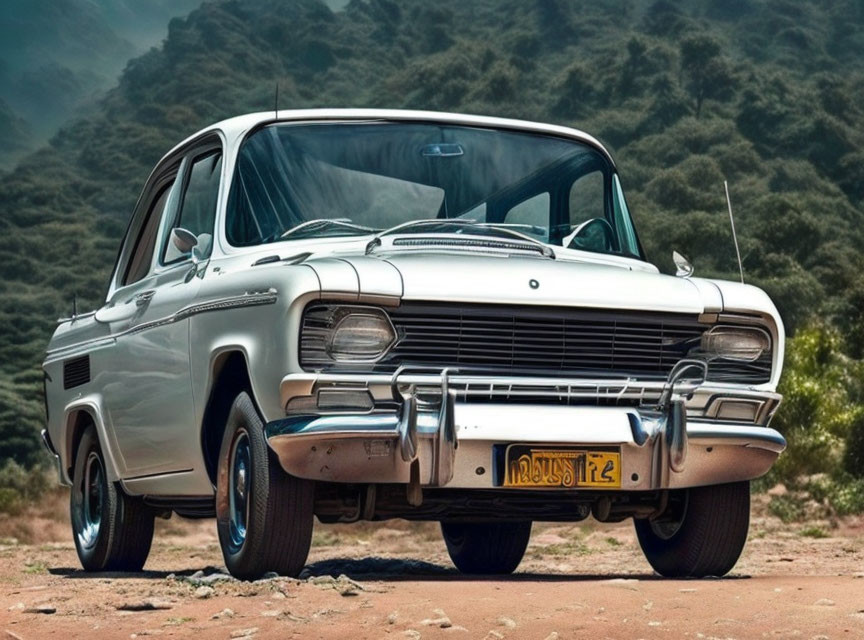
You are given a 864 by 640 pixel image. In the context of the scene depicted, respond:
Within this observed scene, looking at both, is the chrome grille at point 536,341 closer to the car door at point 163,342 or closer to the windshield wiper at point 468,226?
the windshield wiper at point 468,226

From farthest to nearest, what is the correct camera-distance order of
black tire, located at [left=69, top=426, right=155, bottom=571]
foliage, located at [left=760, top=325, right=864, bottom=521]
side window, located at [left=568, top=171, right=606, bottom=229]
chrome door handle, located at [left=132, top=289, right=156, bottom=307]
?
foliage, located at [left=760, top=325, right=864, bottom=521] < black tire, located at [left=69, top=426, right=155, bottom=571] < side window, located at [left=568, top=171, right=606, bottom=229] < chrome door handle, located at [left=132, top=289, right=156, bottom=307]

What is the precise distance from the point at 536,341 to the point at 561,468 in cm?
52

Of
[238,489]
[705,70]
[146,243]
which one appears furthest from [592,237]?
[705,70]

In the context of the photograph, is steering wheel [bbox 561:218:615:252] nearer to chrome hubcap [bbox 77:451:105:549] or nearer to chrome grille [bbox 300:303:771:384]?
chrome grille [bbox 300:303:771:384]

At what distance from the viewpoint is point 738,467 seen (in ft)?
21.9

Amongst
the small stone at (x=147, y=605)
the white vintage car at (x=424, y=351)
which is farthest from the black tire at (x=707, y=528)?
the small stone at (x=147, y=605)

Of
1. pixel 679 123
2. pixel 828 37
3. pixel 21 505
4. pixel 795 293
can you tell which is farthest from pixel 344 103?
pixel 21 505

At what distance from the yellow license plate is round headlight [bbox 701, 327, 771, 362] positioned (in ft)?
2.37

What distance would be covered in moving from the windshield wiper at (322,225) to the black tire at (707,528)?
181 centimetres

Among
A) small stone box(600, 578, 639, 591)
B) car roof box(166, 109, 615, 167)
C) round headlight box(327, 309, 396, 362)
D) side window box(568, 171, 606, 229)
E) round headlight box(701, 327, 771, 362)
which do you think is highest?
car roof box(166, 109, 615, 167)

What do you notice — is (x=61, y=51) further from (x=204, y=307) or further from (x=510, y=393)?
(x=510, y=393)

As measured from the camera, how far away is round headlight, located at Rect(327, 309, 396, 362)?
6164mm

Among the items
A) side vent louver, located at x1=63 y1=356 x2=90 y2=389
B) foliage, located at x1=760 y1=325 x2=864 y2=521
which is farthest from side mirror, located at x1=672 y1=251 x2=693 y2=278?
foliage, located at x1=760 y1=325 x2=864 y2=521

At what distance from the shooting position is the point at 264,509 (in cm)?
623
